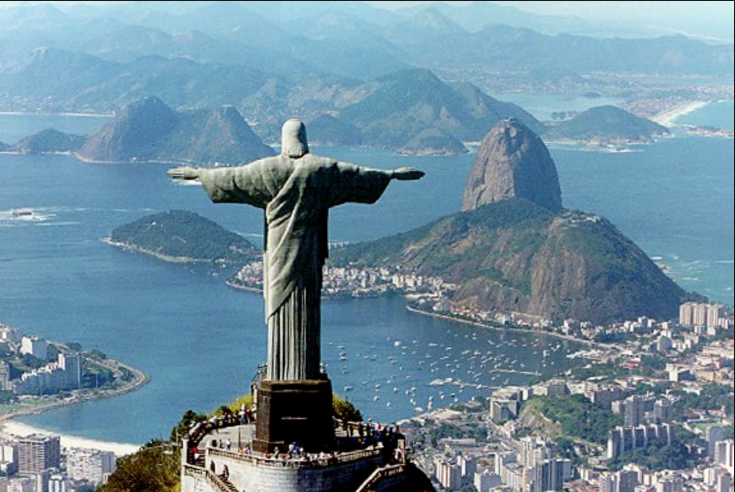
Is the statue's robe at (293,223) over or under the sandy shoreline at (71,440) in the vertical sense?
over

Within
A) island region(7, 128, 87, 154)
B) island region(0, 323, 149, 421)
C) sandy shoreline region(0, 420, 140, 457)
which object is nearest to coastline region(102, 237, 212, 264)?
island region(7, 128, 87, 154)

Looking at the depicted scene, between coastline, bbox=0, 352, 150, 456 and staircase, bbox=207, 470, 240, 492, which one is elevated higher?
staircase, bbox=207, 470, 240, 492

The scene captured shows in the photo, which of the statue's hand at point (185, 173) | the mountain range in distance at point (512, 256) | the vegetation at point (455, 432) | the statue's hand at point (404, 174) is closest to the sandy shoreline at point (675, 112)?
the mountain range in distance at point (512, 256)

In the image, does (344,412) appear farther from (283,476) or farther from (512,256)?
(512,256)

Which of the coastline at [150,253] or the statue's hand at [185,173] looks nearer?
the statue's hand at [185,173]

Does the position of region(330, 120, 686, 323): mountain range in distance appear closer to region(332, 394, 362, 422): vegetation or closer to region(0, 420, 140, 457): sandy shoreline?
region(0, 420, 140, 457): sandy shoreline

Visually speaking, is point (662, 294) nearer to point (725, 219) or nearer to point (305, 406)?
point (725, 219)

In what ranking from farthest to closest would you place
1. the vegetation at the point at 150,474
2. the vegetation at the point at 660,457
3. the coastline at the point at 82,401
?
1. the vegetation at the point at 660,457
2. the coastline at the point at 82,401
3. the vegetation at the point at 150,474

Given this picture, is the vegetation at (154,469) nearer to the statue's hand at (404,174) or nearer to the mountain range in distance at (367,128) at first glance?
the statue's hand at (404,174)
